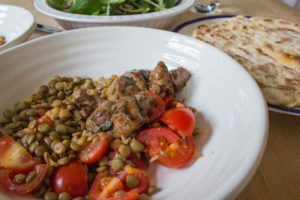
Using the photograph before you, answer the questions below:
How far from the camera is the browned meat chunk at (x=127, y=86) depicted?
1.68 meters

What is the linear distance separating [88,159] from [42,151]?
9.9 inches

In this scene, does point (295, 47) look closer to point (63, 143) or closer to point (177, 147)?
point (177, 147)

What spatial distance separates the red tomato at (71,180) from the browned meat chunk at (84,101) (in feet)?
1.42

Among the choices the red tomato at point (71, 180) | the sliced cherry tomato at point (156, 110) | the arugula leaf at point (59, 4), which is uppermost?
the arugula leaf at point (59, 4)

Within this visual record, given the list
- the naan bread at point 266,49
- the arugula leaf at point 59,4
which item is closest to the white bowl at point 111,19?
the arugula leaf at point 59,4

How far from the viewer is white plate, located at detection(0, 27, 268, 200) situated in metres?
1.09

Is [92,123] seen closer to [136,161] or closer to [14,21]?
[136,161]

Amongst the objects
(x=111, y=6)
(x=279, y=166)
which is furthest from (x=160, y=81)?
(x=111, y=6)

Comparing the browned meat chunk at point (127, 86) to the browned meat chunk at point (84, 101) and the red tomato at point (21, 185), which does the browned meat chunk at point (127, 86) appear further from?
the red tomato at point (21, 185)

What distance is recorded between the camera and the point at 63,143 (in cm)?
139

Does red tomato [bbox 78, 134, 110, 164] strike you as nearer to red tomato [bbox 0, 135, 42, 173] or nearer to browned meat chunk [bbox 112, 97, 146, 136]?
browned meat chunk [bbox 112, 97, 146, 136]

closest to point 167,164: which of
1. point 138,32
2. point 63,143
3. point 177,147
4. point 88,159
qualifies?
point 177,147

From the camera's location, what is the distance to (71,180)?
4.12ft

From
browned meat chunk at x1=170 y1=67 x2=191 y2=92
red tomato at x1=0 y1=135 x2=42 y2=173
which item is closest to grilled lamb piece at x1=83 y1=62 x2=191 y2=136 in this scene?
browned meat chunk at x1=170 y1=67 x2=191 y2=92
